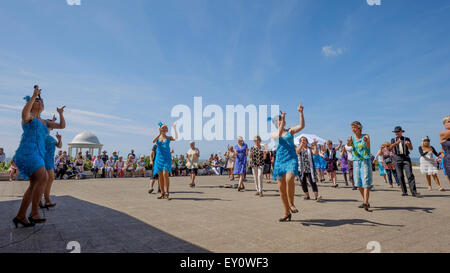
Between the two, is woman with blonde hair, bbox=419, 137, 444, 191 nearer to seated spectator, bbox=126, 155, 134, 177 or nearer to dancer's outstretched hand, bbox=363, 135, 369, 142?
dancer's outstretched hand, bbox=363, 135, 369, 142

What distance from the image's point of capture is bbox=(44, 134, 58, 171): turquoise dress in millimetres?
5088

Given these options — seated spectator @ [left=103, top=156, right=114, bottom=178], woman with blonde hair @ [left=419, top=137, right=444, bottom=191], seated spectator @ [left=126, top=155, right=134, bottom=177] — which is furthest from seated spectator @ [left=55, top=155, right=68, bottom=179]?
woman with blonde hair @ [left=419, top=137, right=444, bottom=191]

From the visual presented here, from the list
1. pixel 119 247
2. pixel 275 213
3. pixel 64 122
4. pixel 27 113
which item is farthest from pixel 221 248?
pixel 64 122

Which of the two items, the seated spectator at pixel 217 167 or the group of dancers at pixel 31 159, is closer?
the group of dancers at pixel 31 159

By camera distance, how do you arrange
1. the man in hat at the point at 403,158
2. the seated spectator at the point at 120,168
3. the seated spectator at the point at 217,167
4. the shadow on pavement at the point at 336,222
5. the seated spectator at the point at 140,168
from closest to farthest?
the shadow on pavement at the point at 336,222 < the man in hat at the point at 403,158 < the seated spectator at the point at 120,168 < the seated spectator at the point at 140,168 < the seated spectator at the point at 217,167

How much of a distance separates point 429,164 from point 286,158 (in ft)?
28.6

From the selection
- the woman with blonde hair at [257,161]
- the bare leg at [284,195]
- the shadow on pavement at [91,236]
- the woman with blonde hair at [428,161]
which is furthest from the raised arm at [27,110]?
the woman with blonde hair at [428,161]

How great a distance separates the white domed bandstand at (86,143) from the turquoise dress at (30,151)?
40.7m

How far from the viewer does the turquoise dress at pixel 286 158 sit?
14.3 ft

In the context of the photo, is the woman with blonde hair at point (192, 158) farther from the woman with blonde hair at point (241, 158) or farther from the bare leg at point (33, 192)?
the bare leg at point (33, 192)

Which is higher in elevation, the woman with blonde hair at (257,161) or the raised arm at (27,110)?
the raised arm at (27,110)

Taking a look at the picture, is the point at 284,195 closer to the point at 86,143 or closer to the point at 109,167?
the point at 109,167

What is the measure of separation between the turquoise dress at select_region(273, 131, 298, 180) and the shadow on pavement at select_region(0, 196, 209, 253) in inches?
86.1
